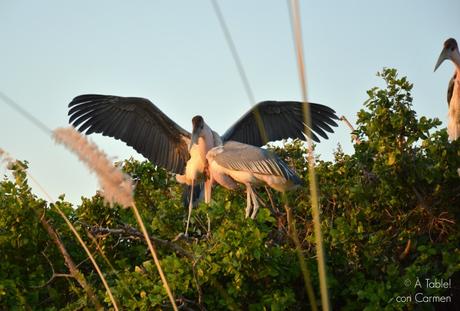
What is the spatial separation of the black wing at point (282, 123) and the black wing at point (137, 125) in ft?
1.86

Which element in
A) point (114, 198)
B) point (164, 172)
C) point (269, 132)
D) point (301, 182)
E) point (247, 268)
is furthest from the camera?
point (269, 132)

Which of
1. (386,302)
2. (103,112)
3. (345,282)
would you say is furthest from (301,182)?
(103,112)

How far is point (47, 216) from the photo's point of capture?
4.76 m

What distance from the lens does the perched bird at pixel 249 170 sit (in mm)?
5957

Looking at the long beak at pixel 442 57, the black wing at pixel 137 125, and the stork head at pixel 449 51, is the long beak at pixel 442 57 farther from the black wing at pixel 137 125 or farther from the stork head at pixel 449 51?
the black wing at pixel 137 125

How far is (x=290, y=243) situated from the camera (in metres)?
4.90

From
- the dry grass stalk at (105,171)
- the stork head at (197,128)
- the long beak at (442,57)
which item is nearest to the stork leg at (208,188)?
the stork head at (197,128)

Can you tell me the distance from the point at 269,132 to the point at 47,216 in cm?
337

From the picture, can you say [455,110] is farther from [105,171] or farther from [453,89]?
[105,171]

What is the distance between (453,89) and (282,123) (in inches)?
67.3

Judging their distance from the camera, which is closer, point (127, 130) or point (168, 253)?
point (168, 253)

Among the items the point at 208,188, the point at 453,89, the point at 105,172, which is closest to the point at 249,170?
the point at 208,188

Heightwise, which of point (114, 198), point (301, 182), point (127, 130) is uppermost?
point (127, 130)

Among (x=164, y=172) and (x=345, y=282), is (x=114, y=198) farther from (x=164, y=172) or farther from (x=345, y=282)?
(x=164, y=172)
